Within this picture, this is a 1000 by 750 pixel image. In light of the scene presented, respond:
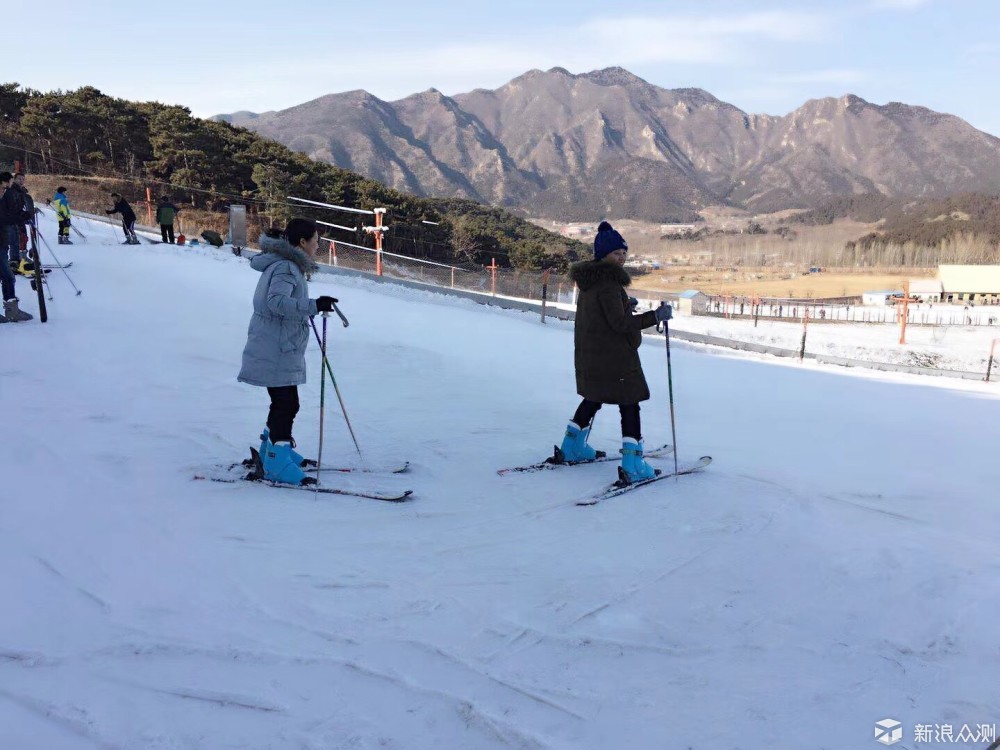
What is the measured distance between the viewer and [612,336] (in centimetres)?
461

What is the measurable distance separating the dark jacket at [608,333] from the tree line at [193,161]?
105 ft

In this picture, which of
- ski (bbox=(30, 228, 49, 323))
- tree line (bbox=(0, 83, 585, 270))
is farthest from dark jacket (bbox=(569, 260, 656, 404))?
tree line (bbox=(0, 83, 585, 270))

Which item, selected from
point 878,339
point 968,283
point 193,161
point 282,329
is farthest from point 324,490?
point 968,283

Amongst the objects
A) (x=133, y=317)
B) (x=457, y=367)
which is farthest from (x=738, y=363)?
(x=133, y=317)

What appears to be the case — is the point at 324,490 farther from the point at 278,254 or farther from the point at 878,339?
the point at 878,339

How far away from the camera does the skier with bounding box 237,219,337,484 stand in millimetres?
4332

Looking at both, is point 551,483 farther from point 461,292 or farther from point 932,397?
point 461,292

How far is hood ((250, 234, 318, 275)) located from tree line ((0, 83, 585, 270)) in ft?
104

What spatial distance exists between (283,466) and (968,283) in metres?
75.2

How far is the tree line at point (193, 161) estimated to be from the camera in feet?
128

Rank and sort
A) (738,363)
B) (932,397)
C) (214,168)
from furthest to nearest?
(214,168) < (738,363) < (932,397)

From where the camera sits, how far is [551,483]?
188 inches

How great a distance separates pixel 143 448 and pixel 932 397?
9340 mm

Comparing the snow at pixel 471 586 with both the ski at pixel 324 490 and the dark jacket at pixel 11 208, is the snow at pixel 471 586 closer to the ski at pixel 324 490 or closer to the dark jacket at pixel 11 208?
the ski at pixel 324 490
